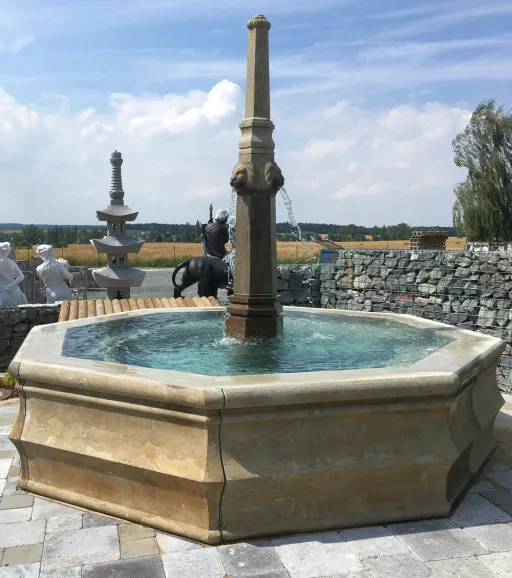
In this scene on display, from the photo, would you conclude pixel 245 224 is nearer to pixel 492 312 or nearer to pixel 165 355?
pixel 165 355

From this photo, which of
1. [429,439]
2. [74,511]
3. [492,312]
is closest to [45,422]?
[74,511]

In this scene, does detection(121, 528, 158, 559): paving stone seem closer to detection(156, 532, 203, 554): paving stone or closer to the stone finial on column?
detection(156, 532, 203, 554): paving stone

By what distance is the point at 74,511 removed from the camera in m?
4.05

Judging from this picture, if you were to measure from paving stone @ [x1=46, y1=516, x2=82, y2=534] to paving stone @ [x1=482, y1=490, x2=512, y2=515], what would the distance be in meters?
2.93

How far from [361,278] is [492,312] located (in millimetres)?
3859

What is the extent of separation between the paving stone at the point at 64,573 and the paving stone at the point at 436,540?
6.44 ft

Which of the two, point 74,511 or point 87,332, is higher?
point 87,332

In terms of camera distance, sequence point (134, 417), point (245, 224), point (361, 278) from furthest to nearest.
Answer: point (361, 278)
point (245, 224)
point (134, 417)

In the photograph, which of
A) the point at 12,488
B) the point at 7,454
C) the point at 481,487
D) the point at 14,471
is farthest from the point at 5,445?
the point at 481,487

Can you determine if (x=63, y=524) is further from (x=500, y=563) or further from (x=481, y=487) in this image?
(x=481, y=487)

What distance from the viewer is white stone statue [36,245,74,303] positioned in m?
10.5

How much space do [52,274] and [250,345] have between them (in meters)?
6.02

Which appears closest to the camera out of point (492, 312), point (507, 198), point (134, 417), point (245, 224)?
point (134, 417)

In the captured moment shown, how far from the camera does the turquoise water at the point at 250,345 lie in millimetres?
4902
